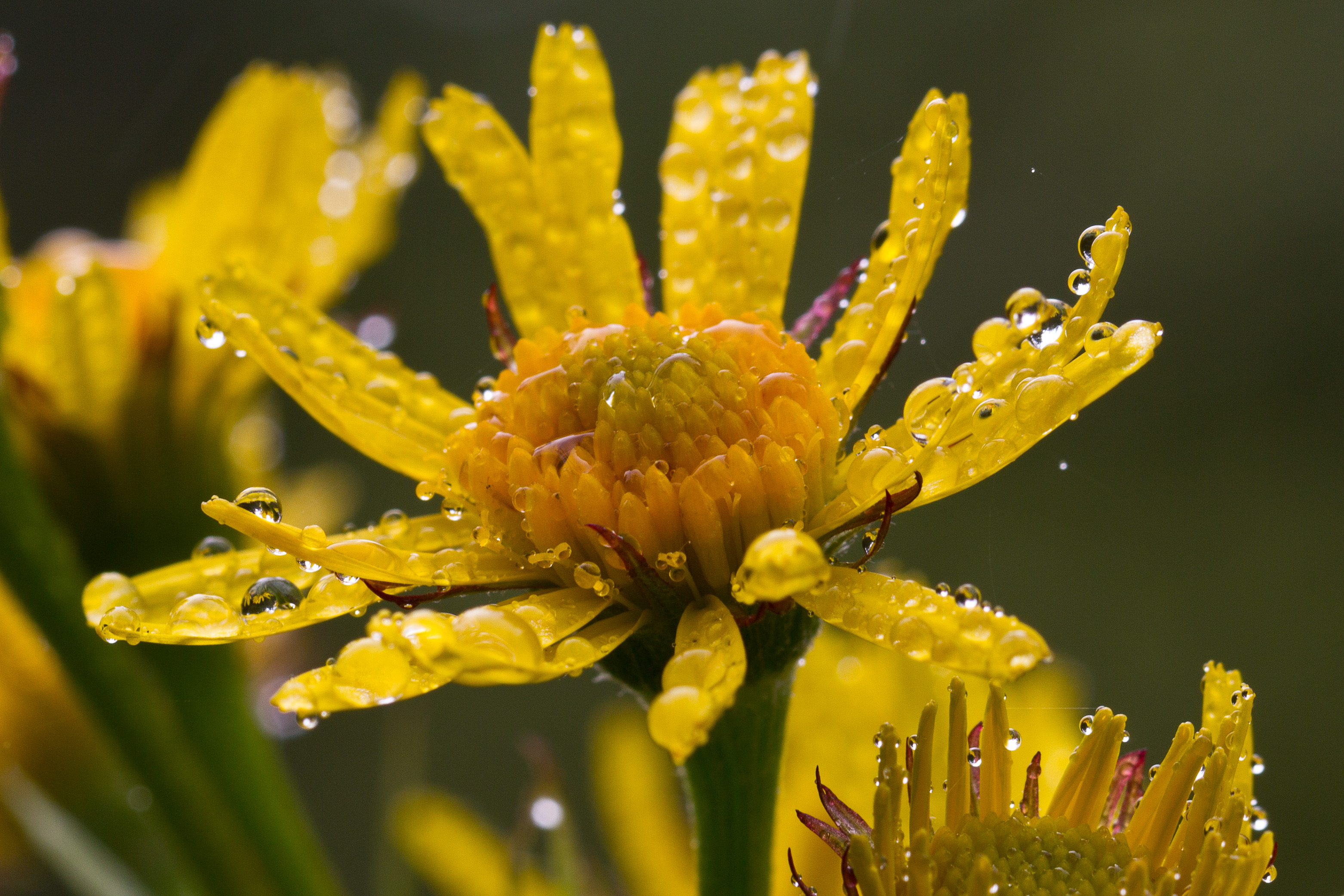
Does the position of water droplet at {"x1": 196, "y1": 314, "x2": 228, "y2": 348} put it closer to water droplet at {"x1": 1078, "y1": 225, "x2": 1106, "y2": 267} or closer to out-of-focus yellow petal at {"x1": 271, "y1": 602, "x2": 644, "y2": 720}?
out-of-focus yellow petal at {"x1": 271, "y1": 602, "x2": 644, "y2": 720}

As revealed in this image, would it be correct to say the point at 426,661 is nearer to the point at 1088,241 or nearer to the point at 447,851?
the point at 1088,241

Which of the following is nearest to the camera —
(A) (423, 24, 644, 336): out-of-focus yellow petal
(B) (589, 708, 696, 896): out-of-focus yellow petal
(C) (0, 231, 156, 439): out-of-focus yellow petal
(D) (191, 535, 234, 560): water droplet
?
(D) (191, 535, 234, 560): water droplet

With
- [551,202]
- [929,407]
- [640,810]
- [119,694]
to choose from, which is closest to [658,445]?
[929,407]

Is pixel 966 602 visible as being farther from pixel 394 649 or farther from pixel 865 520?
pixel 394 649

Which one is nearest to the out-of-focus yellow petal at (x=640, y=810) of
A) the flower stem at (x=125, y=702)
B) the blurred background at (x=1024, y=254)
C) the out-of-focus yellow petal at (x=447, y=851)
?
the out-of-focus yellow petal at (x=447, y=851)

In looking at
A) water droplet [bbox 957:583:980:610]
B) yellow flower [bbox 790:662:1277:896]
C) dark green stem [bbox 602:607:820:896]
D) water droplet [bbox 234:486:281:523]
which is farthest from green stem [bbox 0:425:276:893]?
water droplet [bbox 957:583:980:610]

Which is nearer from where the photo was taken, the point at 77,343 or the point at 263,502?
the point at 263,502

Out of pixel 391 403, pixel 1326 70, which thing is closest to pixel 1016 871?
pixel 391 403

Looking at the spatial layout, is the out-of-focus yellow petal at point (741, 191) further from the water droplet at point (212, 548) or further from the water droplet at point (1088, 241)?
the water droplet at point (212, 548)
